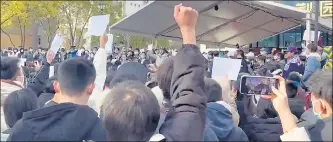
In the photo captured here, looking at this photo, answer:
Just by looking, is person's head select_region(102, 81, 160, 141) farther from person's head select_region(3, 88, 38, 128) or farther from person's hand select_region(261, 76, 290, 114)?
person's head select_region(3, 88, 38, 128)

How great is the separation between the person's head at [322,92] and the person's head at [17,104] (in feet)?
7.08

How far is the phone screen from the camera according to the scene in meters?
3.06

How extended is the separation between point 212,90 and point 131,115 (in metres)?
1.32

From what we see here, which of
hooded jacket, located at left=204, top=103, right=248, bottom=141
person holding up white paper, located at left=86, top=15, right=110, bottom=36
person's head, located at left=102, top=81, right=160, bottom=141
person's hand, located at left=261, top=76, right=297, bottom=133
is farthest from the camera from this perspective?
person holding up white paper, located at left=86, top=15, right=110, bottom=36

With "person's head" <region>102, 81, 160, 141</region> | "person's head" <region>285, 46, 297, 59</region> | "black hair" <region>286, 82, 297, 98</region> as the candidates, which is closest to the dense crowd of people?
"person's head" <region>102, 81, 160, 141</region>

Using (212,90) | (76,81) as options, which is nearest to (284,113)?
(212,90)

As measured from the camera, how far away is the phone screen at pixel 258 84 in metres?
3.06

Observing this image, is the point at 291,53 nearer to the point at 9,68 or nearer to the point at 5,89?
the point at 9,68

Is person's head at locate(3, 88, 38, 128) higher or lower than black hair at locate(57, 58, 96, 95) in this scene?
lower

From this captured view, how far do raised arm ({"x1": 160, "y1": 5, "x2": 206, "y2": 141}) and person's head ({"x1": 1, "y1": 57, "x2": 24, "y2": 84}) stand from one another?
155 centimetres

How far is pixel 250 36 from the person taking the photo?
21047mm

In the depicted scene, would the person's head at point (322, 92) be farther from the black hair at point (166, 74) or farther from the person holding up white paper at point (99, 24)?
the person holding up white paper at point (99, 24)

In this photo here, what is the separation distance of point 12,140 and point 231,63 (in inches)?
109

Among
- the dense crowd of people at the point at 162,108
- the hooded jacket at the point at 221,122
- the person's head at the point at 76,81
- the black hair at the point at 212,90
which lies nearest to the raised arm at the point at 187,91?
the dense crowd of people at the point at 162,108
